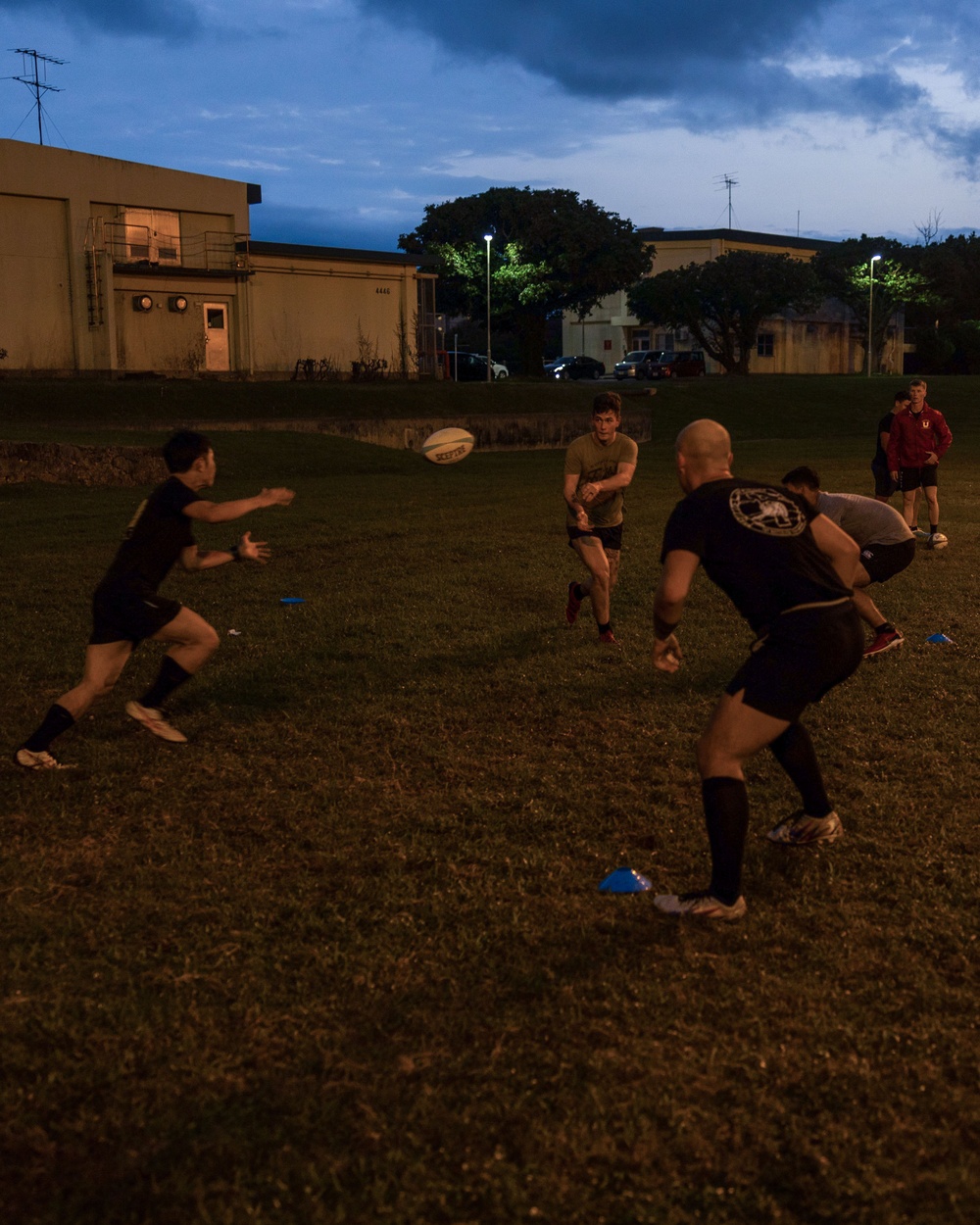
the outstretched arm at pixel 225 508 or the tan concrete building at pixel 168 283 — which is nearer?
the outstretched arm at pixel 225 508

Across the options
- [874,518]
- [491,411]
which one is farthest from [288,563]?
[491,411]

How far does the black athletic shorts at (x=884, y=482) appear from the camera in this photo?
14945 mm

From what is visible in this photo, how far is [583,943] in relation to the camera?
4.35 metres

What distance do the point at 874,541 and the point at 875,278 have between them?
2692 inches

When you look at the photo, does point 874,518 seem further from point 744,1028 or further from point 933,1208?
point 933,1208

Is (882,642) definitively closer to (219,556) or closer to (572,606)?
(572,606)

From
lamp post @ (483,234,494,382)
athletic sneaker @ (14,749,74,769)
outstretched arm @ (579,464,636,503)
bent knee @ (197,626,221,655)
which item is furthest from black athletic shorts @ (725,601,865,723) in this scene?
lamp post @ (483,234,494,382)

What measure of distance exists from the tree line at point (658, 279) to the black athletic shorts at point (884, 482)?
35.4 m

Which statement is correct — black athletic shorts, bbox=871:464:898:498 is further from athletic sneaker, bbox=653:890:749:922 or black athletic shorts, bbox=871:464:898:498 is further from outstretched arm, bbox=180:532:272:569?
athletic sneaker, bbox=653:890:749:922

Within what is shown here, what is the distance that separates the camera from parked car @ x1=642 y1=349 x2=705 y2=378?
5688 centimetres

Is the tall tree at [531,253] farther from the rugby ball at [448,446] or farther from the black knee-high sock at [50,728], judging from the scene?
the black knee-high sock at [50,728]

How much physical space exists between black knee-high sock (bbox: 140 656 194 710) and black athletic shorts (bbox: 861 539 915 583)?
5.31 meters

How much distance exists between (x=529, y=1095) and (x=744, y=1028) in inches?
31.9

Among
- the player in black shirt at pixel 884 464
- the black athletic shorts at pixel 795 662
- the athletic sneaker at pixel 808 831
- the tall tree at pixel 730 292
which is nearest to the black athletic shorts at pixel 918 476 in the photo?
the player in black shirt at pixel 884 464
